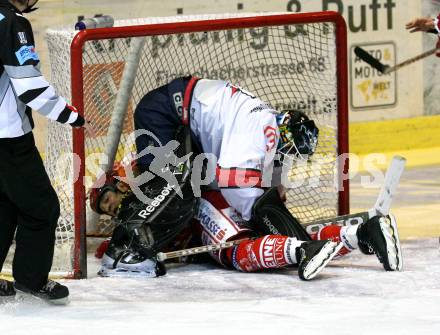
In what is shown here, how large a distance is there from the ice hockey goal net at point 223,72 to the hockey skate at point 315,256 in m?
0.88

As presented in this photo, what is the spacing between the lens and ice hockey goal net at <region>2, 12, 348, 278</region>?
5250 millimetres

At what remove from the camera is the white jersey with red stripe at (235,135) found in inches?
199

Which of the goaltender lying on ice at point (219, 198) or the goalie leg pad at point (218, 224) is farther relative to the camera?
the goalie leg pad at point (218, 224)

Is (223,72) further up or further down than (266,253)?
further up

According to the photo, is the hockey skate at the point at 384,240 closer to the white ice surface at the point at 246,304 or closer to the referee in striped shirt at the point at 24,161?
the white ice surface at the point at 246,304

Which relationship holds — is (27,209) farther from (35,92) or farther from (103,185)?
(103,185)

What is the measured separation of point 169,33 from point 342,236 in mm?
1048

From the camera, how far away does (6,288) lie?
4.57 metres

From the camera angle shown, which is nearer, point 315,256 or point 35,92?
point 35,92

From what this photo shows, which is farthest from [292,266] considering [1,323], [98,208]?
[1,323]

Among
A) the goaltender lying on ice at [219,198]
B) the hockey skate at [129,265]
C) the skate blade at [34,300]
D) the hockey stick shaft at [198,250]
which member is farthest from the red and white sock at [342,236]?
the skate blade at [34,300]

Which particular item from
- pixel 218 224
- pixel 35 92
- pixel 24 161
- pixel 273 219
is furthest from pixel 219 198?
pixel 35 92

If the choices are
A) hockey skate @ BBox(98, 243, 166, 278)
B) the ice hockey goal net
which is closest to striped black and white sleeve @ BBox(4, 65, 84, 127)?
the ice hockey goal net

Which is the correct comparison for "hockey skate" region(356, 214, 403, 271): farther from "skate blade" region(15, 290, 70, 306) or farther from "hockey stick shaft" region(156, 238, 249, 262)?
"skate blade" region(15, 290, 70, 306)
